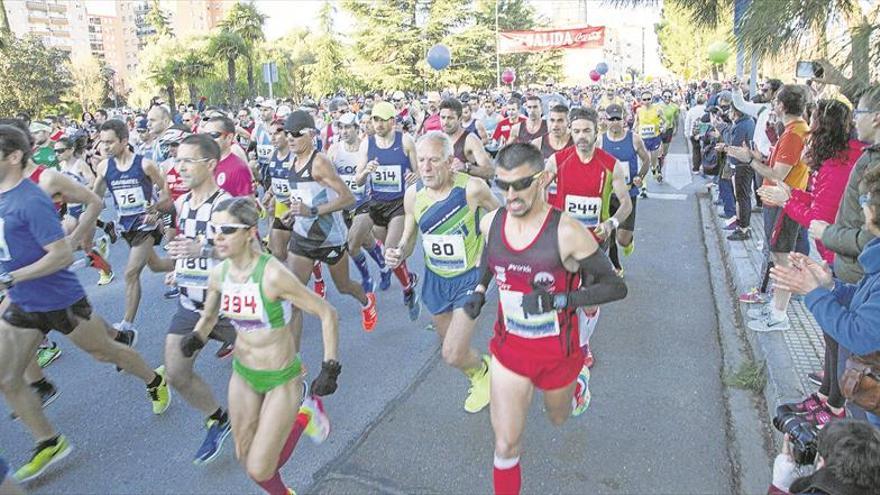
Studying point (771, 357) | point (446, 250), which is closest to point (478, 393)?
point (446, 250)

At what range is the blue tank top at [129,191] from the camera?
6008 mm

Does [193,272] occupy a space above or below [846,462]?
above

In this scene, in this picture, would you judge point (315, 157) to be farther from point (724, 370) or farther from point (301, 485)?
point (724, 370)

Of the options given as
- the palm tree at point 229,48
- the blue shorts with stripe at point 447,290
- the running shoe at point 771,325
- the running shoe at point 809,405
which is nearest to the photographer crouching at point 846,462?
the running shoe at point 809,405

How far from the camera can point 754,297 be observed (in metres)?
6.05

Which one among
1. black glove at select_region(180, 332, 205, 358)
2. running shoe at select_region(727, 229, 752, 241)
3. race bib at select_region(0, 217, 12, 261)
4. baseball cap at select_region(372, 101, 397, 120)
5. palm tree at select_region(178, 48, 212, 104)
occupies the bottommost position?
running shoe at select_region(727, 229, 752, 241)

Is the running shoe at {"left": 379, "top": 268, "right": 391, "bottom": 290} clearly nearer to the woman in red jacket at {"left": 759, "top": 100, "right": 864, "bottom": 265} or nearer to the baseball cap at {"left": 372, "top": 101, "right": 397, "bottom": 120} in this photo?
the baseball cap at {"left": 372, "top": 101, "right": 397, "bottom": 120}

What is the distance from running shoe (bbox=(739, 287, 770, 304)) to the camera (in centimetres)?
600

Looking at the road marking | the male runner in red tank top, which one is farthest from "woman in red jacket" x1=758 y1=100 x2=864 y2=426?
the road marking

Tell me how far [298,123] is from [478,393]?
2.68m

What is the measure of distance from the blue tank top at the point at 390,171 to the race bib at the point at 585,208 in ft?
6.69

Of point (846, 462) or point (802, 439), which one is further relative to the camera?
point (802, 439)

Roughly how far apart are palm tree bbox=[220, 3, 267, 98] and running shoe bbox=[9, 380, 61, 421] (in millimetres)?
43937

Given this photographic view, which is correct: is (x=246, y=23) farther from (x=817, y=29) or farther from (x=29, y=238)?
(x=817, y=29)
